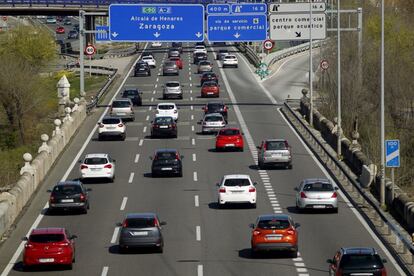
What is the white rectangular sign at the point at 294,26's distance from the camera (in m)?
80.9

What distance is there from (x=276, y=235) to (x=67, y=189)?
12283mm

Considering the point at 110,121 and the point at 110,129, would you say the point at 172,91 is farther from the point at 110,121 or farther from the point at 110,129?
the point at 110,129

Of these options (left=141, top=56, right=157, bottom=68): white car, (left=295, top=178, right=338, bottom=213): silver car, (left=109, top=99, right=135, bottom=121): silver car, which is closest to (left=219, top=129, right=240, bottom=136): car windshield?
(left=109, top=99, right=135, bottom=121): silver car

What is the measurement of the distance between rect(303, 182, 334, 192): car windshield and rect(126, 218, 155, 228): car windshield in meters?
9.29

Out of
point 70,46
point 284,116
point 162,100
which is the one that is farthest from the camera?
point 70,46

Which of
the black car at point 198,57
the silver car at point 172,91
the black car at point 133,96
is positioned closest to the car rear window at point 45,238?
the black car at point 133,96

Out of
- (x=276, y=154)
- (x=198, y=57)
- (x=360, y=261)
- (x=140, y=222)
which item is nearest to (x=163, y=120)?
(x=276, y=154)

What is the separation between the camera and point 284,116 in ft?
263

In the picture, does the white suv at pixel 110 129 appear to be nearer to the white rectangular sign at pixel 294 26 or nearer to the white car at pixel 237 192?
the white rectangular sign at pixel 294 26

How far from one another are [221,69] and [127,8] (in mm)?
41221

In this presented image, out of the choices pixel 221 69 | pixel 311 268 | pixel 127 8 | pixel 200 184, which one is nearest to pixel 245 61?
pixel 221 69

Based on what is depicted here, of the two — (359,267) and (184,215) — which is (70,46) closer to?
(184,215)

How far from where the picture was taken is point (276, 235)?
3472cm

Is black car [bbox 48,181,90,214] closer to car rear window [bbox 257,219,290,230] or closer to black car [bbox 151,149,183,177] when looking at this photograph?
black car [bbox 151,149,183,177]
